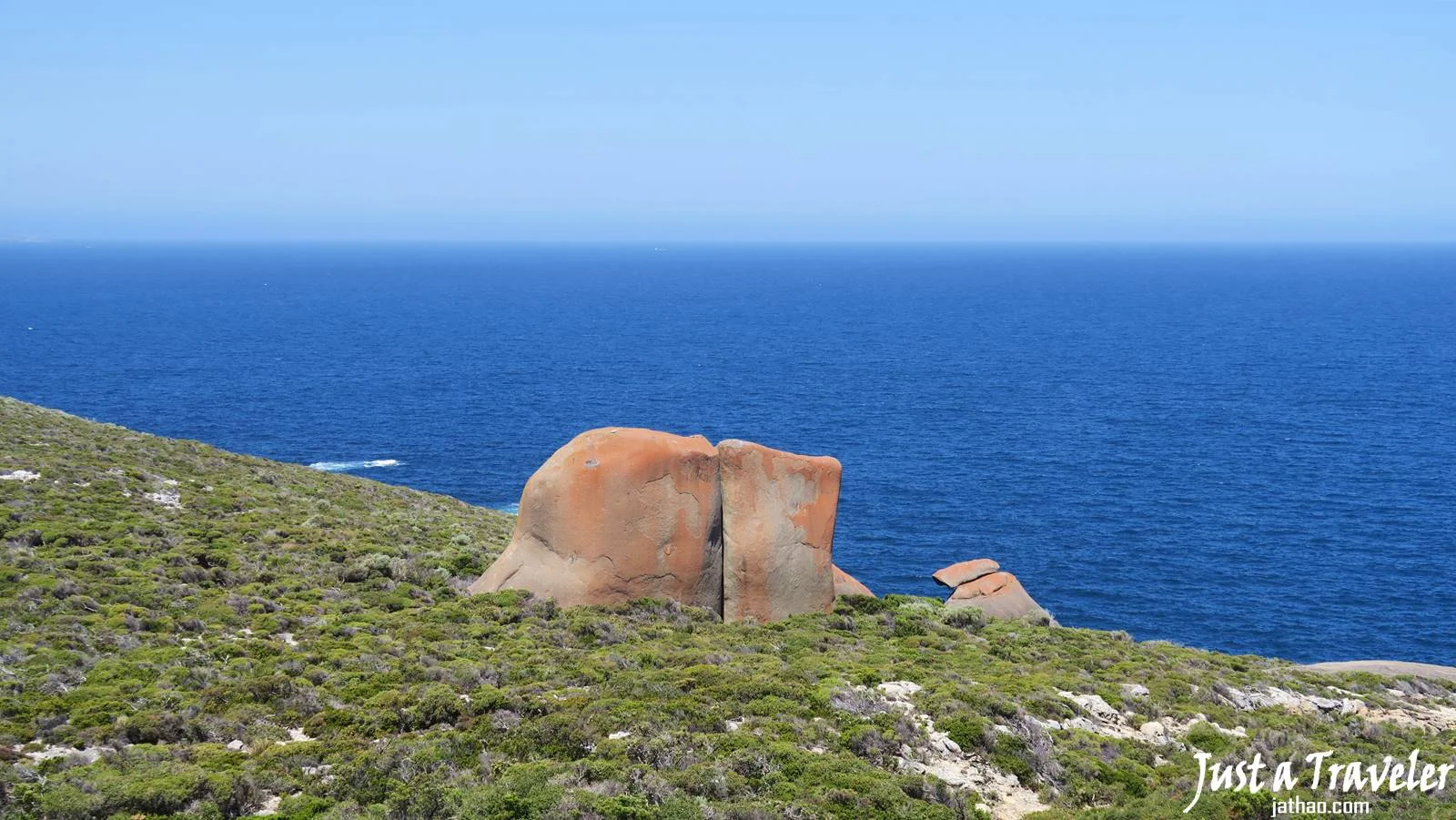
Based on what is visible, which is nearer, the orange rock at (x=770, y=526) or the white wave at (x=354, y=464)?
the orange rock at (x=770, y=526)

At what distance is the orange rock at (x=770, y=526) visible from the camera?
3562cm

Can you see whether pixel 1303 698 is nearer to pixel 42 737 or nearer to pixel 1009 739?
pixel 1009 739

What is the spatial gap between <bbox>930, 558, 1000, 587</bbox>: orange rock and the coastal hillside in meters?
8.68

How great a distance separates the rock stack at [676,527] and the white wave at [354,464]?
6235 cm

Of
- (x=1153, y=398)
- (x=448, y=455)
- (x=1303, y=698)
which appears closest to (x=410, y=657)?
(x=1303, y=698)

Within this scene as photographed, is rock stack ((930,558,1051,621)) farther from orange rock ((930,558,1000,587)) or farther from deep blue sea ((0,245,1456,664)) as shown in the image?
deep blue sea ((0,245,1456,664))

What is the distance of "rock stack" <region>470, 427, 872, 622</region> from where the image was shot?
34.1m

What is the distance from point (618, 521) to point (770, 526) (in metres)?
5.12

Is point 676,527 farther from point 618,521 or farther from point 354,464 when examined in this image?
point 354,464

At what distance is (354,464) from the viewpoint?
9512 cm

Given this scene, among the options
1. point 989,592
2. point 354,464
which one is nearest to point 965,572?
point 989,592

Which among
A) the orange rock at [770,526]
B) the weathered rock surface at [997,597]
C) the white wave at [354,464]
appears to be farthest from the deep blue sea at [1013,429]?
the orange rock at [770,526]

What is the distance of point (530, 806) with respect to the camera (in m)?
18.8

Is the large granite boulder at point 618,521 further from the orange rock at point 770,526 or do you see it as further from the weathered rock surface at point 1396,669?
the weathered rock surface at point 1396,669
